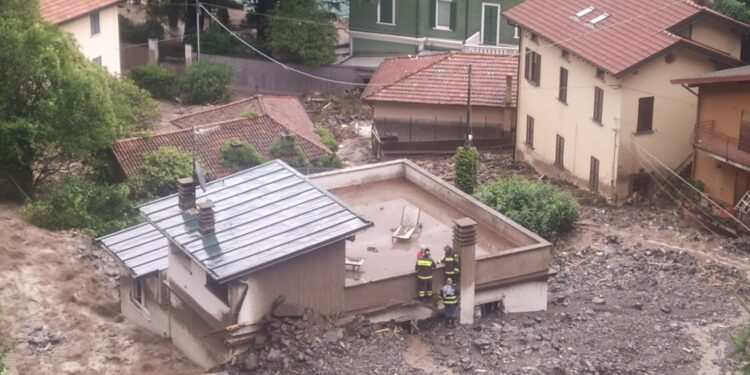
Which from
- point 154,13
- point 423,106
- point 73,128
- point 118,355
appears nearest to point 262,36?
point 154,13

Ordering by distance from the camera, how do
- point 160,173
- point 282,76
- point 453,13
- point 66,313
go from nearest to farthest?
point 66,313 < point 160,173 < point 453,13 < point 282,76

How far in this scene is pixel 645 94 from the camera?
44062 mm

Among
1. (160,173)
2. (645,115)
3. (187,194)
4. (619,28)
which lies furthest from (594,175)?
(187,194)

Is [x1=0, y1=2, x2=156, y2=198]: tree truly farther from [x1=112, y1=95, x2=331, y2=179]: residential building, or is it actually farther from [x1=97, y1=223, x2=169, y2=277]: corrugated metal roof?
[x1=97, y1=223, x2=169, y2=277]: corrugated metal roof

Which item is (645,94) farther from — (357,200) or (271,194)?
(271,194)

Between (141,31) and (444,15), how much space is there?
17.3 metres

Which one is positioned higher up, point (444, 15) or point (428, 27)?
point (444, 15)

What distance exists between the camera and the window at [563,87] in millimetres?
47438

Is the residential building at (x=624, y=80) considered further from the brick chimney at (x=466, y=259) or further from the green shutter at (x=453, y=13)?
the green shutter at (x=453, y=13)

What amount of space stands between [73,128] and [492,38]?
28.8 m

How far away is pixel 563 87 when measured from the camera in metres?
47.7

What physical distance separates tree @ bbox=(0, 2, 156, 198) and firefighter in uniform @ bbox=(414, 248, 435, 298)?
17.3 metres

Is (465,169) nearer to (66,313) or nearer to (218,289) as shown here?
(66,313)

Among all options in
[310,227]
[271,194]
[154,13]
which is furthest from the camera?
[154,13]
